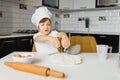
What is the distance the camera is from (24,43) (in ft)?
8.56

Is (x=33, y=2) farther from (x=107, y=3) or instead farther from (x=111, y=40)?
(x=111, y=40)

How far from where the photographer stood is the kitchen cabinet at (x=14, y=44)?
2.19m

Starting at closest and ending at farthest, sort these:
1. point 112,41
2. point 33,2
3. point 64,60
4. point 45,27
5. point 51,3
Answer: point 64,60, point 45,27, point 112,41, point 33,2, point 51,3

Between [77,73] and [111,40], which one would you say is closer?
[77,73]

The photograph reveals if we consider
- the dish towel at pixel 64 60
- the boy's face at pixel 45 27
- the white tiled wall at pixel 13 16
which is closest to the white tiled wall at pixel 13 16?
the white tiled wall at pixel 13 16

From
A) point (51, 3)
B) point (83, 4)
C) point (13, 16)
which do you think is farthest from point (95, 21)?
point (13, 16)

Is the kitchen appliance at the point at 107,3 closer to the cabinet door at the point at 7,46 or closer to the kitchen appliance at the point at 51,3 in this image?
the kitchen appliance at the point at 51,3

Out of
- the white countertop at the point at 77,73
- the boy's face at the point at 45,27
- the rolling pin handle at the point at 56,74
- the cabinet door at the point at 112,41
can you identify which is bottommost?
the cabinet door at the point at 112,41

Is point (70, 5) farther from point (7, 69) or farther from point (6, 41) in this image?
point (7, 69)

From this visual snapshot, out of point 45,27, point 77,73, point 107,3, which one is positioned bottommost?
point 77,73

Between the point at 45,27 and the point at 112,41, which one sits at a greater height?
the point at 45,27

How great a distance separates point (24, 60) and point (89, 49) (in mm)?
902

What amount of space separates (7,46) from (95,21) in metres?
2.26

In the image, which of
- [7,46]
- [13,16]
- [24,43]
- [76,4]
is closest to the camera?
[7,46]
